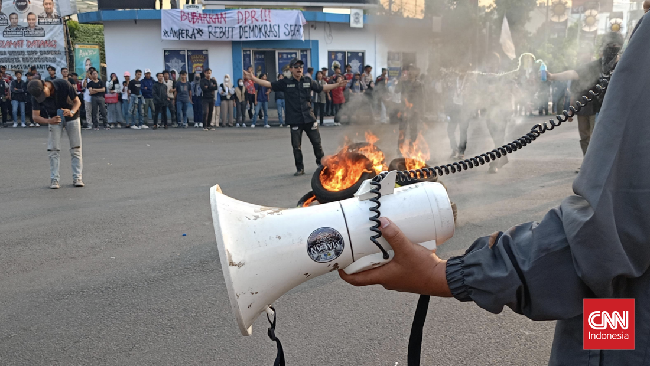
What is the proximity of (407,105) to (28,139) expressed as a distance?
480 inches

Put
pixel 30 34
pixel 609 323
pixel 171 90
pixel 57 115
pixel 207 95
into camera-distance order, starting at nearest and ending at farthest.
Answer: pixel 609 323 → pixel 57 115 → pixel 207 95 → pixel 171 90 → pixel 30 34

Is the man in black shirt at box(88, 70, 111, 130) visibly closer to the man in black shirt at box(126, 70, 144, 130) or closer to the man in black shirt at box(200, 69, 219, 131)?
the man in black shirt at box(126, 70, 144, 130)

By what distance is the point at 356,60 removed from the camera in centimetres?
2498

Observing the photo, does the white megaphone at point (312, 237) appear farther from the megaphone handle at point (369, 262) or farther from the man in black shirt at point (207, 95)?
the man in black shirt at point (207, 95)

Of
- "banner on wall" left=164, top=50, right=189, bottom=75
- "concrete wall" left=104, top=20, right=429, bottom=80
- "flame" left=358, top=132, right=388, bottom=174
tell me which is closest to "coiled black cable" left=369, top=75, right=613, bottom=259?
"flame" left=358, top=132, right=388, bottom=174

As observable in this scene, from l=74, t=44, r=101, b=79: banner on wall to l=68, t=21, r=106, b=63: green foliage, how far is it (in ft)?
12.8

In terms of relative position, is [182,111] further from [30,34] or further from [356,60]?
[356,60]

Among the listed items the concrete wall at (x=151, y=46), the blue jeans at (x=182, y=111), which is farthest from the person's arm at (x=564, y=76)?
the concrete wall at (x=151, y=46)

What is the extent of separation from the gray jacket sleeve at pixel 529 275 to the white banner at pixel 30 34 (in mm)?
25125

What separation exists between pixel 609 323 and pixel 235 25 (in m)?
23.6

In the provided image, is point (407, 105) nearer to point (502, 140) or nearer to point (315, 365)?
point (502, 140)

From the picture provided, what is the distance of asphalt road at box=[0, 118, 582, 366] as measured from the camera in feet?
11.3

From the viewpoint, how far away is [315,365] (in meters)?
3.26

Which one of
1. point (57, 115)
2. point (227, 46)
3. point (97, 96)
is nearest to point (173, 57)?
point (227, 46)
